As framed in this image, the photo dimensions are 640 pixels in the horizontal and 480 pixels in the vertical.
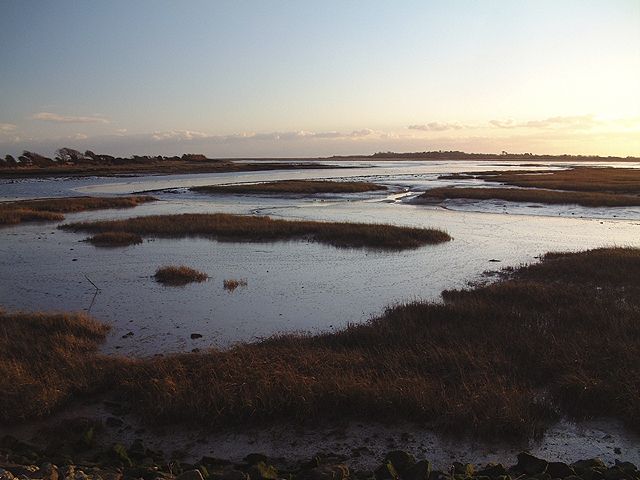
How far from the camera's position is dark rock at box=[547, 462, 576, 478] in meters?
6.85

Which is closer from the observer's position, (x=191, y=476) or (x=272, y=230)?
(x=191, y=476)

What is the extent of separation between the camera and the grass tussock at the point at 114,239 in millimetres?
27200

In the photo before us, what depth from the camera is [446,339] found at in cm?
1193

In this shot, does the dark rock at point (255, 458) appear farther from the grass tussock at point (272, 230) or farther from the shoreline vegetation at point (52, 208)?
the shoreline vegetation at point (52, 208)

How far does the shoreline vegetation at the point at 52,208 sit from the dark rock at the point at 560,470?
1478 inches

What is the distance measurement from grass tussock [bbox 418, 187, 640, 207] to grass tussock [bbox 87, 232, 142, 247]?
34064 millimetres

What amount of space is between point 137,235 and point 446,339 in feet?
73.4

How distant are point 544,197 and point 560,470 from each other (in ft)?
160

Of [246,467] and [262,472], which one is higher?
[262,472]

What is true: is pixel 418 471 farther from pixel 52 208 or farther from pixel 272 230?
pixel 52 208

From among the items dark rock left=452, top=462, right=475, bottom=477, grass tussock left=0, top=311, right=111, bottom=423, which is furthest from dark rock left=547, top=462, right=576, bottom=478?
grass tussock left=0, top=311, right=111, bottom=423

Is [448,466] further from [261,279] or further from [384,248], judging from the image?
[384,248]

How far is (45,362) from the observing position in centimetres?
1055

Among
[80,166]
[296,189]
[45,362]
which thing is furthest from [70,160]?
[45,362]
